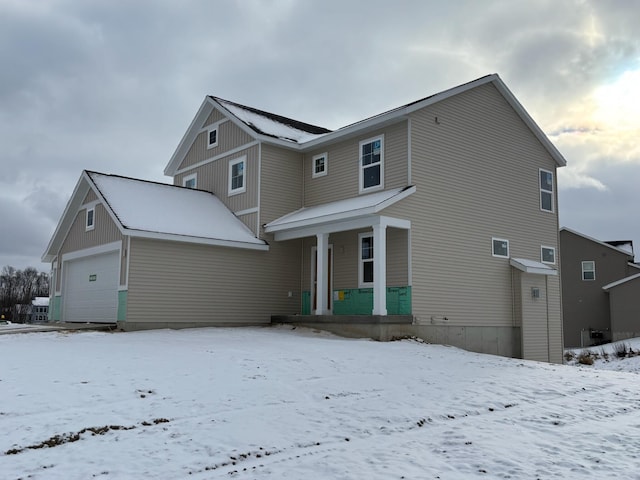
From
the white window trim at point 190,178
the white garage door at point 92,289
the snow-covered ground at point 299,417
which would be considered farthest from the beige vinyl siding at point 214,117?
the snow-covered ground at point 299,417

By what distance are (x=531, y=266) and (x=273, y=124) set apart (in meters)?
10.7

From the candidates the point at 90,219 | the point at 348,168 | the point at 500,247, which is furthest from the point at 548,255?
the point at 90,219

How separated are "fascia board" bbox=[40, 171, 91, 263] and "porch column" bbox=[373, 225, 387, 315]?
10.0 metres

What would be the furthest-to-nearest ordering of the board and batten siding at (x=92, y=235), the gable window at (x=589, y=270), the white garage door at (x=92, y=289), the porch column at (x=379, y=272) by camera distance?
the gable window at (x=589, y=270) < the white garage door at (x=92, y=289) < the board and batten siding at (x=92, y=235) < the porch column at (x=379, y=272)

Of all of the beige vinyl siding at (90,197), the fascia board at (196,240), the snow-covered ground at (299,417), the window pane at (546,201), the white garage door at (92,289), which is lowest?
the snow-covered ground at (299,417)

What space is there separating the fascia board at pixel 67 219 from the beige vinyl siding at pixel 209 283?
457cm

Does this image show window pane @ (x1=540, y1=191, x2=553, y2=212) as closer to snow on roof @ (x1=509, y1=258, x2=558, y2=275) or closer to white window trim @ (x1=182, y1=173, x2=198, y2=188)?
snow on roof @ (x1=509, y1=258, x2=558, y2=275)

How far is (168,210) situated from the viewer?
1959 centimetres

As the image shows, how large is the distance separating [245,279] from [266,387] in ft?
34.5

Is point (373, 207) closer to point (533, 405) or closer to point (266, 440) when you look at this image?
point (533, 405)

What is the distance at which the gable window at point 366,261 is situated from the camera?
18.4m

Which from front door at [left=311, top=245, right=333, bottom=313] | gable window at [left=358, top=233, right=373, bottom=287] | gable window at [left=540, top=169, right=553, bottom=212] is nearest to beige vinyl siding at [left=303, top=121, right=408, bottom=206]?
gable window at [left=358, top=233, right=373, bottom=287]

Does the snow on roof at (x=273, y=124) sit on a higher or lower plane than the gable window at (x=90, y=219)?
higher

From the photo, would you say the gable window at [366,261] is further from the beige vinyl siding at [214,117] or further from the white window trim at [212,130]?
the beige vinyl siding at [214,117]
